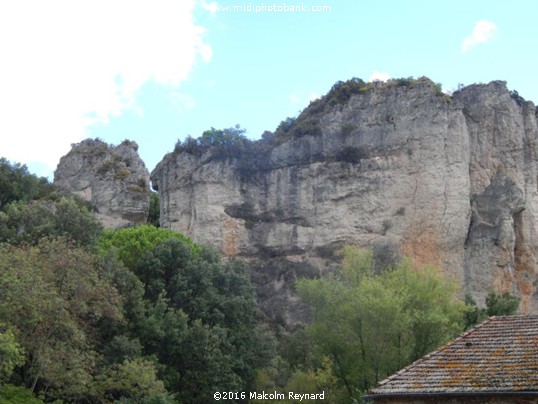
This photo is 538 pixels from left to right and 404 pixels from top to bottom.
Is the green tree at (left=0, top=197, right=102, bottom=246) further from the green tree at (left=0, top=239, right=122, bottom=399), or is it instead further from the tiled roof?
the tiled roof

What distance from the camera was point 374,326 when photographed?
30016 mm

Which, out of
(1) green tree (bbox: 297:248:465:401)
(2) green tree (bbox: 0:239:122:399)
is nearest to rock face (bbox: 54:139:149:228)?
(1) green tree (bbox: 297:248:465:401)

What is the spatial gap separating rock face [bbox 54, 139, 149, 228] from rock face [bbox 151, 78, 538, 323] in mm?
5590

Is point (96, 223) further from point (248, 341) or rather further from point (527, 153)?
point (527, 153)

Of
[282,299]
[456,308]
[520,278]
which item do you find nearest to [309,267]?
[282,299]

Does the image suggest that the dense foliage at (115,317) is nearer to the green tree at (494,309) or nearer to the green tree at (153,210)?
the green tree at (494,309)

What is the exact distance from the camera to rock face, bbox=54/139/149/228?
6059 centimetres

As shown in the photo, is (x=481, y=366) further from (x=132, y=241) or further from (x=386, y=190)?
(x=386, y=190)

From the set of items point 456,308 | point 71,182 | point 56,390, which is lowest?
point 56,390

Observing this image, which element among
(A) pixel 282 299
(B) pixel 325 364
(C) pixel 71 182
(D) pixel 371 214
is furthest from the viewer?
(C) pixel 71 182

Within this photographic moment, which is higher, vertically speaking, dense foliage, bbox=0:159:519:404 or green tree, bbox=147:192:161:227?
green tree, bbox=147:192:161:227

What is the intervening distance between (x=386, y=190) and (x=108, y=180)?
807 inches

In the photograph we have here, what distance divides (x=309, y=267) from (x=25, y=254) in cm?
2547

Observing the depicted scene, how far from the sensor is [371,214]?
173 ft
